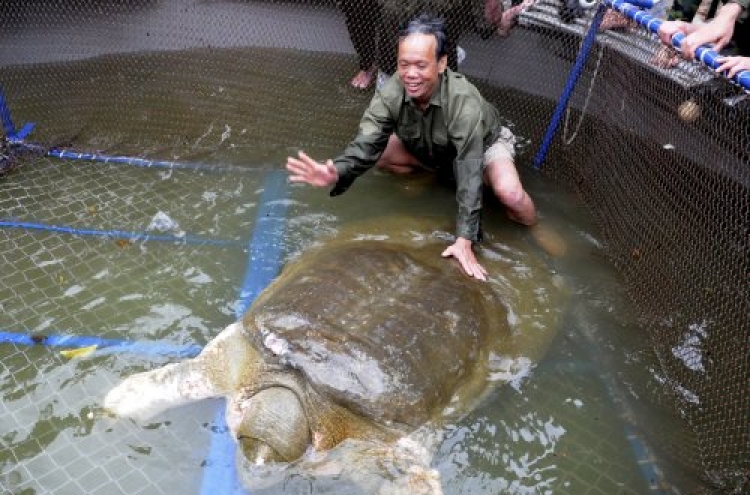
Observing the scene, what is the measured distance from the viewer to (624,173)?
12.1 ft

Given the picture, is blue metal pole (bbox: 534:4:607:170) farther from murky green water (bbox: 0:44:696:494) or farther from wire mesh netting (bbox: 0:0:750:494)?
murky green water (bbox: 0:44:696:494)

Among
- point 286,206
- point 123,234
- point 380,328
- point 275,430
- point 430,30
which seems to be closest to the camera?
point 275,430

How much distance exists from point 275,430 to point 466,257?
1285 mm

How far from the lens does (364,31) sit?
477 cm

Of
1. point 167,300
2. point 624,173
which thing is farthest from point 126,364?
point 624,173

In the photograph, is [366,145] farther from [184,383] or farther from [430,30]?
[184,383]

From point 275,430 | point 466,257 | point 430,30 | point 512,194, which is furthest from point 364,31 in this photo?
point 275,430

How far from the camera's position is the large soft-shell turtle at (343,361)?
2219 mm

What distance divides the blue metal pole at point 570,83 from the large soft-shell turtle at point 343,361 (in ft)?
5.91

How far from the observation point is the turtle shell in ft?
7.32

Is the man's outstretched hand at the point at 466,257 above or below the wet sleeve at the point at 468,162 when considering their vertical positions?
below

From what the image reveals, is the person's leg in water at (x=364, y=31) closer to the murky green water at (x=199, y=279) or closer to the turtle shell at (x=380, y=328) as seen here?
the murky green water at (x=199, y=279)

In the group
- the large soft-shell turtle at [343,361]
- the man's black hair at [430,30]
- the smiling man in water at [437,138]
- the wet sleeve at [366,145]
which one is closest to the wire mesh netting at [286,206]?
the large soft-shell turtle at [343,361]

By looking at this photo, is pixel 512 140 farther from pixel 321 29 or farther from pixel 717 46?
pixel 321 29
